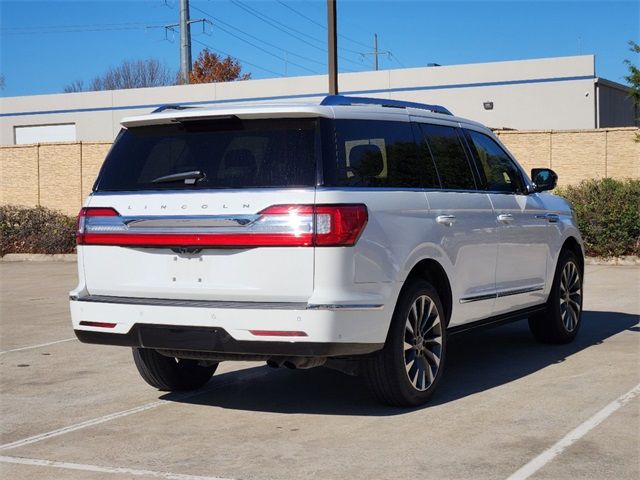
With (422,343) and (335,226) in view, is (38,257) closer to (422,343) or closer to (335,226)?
(422,343)

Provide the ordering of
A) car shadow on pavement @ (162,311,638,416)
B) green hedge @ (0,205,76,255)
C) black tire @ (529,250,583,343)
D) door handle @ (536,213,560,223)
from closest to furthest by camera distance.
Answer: car shadow on pavement @ (162,311,638,416) → door handle @ (536,213,560,223) → black tire @ (529,250,583,343) → green hedge @ (0,205,76,255)

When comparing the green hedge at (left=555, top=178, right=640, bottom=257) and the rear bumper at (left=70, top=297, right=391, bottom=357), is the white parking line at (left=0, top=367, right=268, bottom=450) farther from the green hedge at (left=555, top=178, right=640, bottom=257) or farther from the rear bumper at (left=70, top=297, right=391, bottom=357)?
the green hedge at (left=555, top=178, right=640, bottom=257)

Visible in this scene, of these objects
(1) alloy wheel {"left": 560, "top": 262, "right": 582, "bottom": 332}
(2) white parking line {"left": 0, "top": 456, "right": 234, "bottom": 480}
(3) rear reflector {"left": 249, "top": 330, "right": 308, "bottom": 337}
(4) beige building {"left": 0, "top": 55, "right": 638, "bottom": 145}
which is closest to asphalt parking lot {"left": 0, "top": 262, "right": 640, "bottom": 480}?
(2) white parking line {"left": 0, "top": 456, "right": 234, "bottom": 480}

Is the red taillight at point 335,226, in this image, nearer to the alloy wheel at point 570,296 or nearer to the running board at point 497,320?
the running board at point 497,320

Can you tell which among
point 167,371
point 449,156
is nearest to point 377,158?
point 449,156

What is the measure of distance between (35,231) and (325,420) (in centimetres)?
1924

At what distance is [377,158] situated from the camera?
6738mm

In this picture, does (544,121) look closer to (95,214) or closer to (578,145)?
(578,145)

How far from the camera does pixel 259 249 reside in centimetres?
611

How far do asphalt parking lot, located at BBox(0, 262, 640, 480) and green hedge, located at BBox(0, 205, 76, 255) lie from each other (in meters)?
14.4

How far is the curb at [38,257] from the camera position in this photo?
23.5 m

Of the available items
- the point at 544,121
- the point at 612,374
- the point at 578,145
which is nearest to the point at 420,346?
the point at 612,374

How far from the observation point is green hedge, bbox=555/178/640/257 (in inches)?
756

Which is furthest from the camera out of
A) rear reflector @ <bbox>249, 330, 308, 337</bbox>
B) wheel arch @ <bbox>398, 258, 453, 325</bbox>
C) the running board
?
the running board
